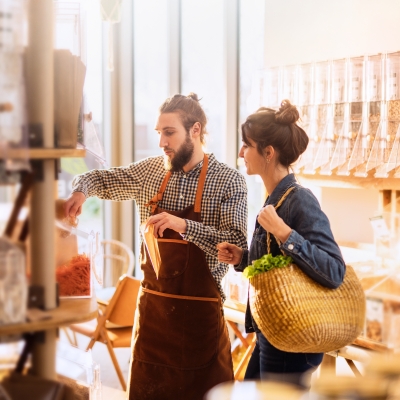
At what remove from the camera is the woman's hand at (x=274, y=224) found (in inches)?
84.4

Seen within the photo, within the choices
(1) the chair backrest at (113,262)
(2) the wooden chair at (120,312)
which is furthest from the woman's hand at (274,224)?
(1) the chair backrest at (113,262)

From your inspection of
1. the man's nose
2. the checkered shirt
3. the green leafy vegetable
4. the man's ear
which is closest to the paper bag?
the checkered shirt

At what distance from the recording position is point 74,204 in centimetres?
254

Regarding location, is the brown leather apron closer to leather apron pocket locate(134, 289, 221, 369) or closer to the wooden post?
leather apron pocket locate(134, 289, 221, 369)

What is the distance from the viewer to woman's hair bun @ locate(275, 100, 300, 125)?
2373 mm

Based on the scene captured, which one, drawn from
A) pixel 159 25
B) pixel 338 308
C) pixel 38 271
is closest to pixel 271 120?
pixel 338 308

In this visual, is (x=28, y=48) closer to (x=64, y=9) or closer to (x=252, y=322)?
(x=64, y=9)

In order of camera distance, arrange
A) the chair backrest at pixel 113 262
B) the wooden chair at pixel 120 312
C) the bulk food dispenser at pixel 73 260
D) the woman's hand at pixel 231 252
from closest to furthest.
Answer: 1. the bulk food dispenser at pixel 73 260
2. the woman's hand at pixel 231 252
3. the wooden chair at pixel 120 312
4. the chair backrest at pixel 113 262

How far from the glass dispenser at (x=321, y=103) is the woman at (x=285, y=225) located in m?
0.83

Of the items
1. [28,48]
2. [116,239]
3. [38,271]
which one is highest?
[28,48]

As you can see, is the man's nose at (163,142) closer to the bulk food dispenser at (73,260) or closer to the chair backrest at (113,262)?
the bulk food dispenser at (73,260)

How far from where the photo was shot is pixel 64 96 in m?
1.70

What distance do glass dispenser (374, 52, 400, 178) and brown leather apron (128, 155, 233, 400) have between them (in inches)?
33.1

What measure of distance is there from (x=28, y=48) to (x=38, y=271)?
1.85ft
